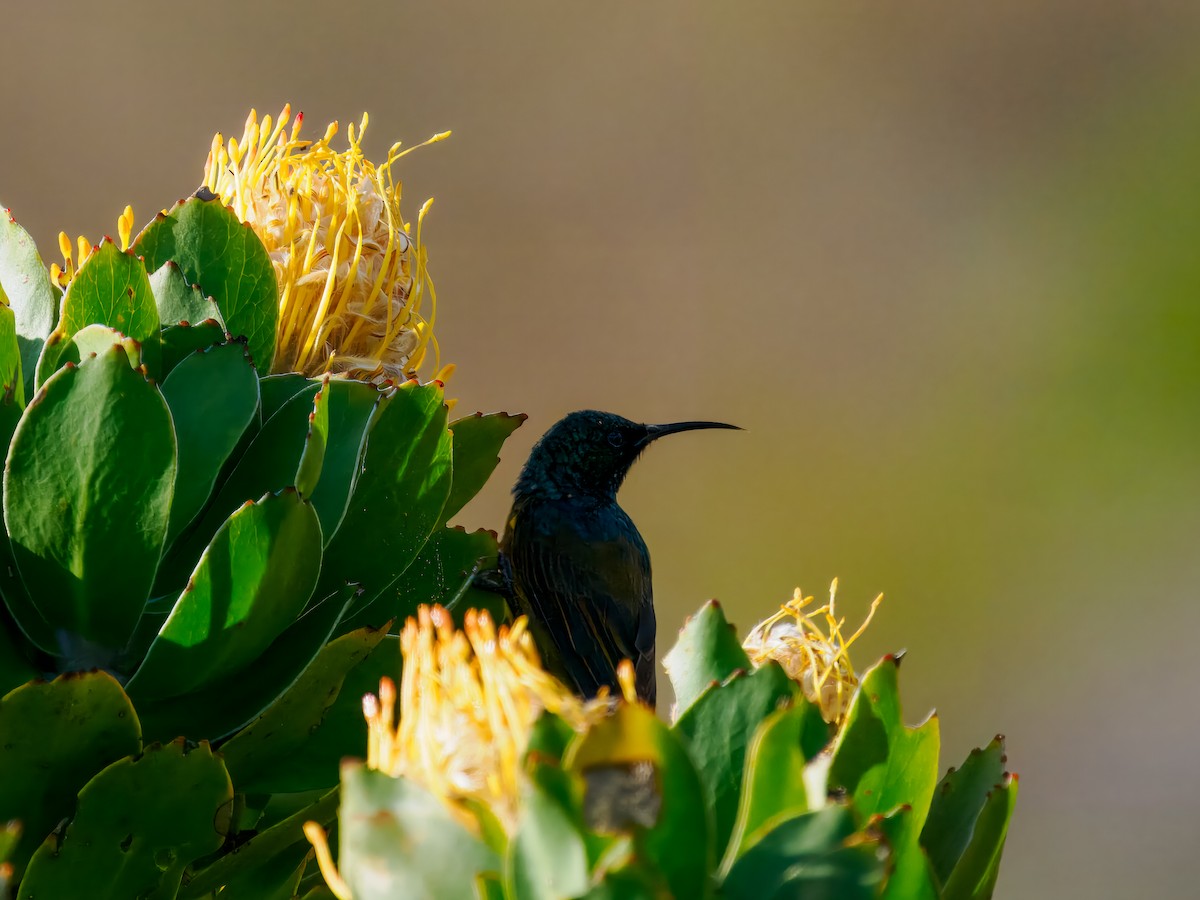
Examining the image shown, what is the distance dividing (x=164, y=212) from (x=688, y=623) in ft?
0.66

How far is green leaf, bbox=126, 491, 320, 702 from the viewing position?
1.00ft

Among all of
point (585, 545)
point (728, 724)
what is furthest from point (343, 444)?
point (585, 545)

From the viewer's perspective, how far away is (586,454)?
1043mm

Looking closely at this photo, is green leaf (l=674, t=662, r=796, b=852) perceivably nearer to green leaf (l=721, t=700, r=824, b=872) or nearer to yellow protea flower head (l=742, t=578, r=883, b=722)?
green leaf (l=721, t=700, r=824, b=872)

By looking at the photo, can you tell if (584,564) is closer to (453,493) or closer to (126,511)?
(453,493)

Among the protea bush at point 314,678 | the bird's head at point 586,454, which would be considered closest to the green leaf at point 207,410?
the protea bush at point 314,678

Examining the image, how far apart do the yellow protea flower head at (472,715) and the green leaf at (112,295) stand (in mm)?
160

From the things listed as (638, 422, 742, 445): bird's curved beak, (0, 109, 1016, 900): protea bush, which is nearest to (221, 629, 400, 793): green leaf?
(0, 109, 1016, 900): protea bush

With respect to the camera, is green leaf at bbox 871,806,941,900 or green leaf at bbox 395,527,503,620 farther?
green leaf at bbox 395,527,503,620

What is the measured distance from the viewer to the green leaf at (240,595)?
0.30m

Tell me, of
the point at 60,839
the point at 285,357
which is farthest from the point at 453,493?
the point at 60,839

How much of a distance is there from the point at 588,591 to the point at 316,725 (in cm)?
65

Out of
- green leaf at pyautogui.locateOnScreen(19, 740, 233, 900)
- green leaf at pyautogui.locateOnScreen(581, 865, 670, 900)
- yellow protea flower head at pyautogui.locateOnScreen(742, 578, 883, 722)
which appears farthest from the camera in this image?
yellow protea flower head at pyautogui.locateOnScreen(742, 578, 883, 722)

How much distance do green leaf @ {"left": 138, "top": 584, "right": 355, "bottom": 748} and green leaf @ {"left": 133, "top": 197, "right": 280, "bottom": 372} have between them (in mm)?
102
